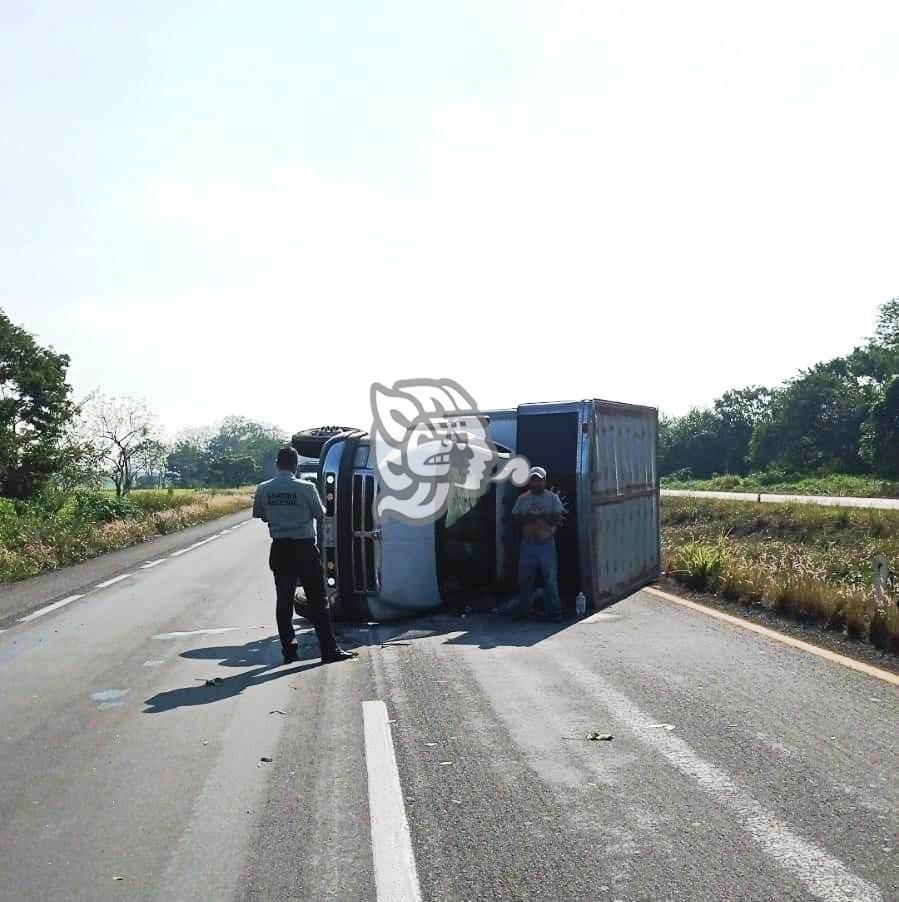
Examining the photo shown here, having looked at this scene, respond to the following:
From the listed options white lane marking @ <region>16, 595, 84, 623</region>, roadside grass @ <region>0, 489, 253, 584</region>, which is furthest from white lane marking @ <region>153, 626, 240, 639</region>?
roadside grass @ <region>0, 489, 253, 584</region>

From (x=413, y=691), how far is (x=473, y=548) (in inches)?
192

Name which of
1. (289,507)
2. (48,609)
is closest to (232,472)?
(48,609)

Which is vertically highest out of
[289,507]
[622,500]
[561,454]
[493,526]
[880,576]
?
[561,454]

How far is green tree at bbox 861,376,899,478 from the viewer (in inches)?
2012

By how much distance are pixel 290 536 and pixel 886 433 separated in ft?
159

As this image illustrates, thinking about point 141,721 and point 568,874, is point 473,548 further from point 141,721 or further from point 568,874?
point 568,874

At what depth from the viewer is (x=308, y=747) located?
20.0ft

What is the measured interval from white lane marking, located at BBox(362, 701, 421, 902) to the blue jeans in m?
4.95

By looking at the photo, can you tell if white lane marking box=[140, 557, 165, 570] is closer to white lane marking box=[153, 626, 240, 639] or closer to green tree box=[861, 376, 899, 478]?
white lane marking box=[153, 626, 240, 639]

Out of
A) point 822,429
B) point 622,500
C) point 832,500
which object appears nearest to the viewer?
point 622,500

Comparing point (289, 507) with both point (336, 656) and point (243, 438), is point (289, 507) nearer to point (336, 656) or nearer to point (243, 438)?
point (336, 656)

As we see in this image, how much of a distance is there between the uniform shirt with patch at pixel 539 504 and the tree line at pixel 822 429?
147ft

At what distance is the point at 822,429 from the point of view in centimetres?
7419

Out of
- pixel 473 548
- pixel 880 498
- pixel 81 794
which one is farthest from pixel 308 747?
pixel 880 498
